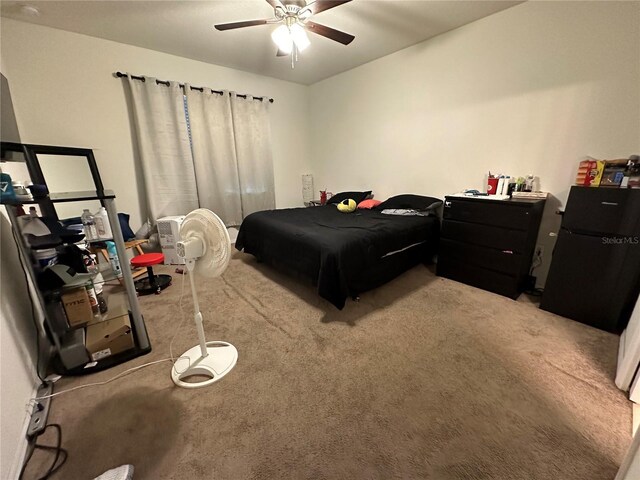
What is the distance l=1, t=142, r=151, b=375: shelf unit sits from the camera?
1435 mm

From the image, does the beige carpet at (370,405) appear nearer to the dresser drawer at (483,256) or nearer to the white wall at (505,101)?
the dresser drawer at (483,256)

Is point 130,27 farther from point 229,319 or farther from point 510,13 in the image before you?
point 510,13

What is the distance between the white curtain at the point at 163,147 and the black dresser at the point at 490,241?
330cm

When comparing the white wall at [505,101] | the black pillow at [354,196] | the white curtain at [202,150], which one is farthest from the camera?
the black pillow at [354,196]

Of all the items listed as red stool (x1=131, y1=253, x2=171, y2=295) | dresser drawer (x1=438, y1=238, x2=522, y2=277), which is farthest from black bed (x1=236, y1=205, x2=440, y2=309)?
red stool (x1=131, y1=253, x2=171, y2=295)

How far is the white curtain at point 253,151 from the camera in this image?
3.83 metres

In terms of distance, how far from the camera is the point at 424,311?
2174 mm

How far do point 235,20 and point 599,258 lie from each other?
3.66 metres

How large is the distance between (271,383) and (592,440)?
155 cm

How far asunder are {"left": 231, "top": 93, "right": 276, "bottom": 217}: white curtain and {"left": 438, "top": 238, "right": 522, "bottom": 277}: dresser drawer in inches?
111

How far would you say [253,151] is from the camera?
4.01 m

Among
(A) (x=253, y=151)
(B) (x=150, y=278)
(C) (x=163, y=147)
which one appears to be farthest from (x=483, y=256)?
(C) (x=163, y=147)

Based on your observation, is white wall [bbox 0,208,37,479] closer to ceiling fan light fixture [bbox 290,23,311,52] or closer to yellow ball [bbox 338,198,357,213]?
ceiling fan light fixture [bbox 290,23,311,52]
